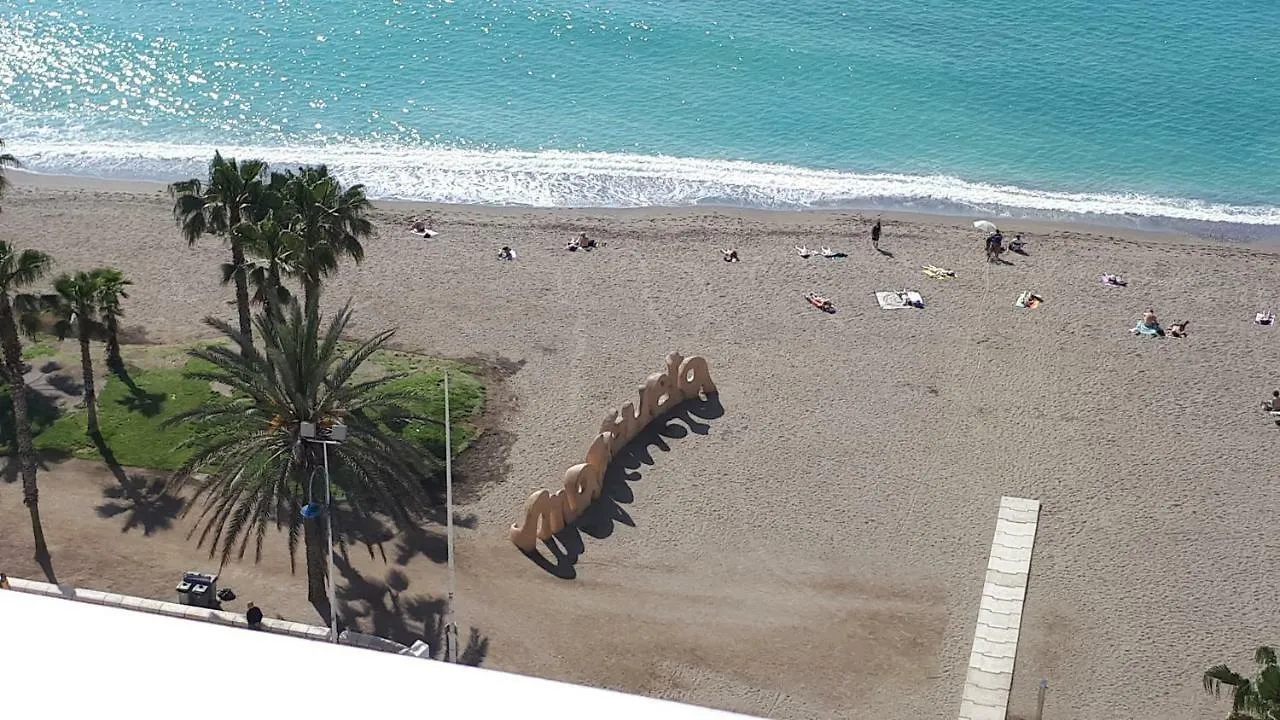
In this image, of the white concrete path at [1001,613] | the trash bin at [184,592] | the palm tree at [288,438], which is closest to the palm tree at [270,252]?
the palm tree at [288,438]

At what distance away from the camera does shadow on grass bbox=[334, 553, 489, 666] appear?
29562 mm

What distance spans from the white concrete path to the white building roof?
19209 millimetres

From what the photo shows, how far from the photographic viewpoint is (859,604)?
102ft

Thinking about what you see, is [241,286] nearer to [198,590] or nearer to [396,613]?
[198,590]

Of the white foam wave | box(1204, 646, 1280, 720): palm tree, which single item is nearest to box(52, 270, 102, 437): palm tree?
the white foam wave

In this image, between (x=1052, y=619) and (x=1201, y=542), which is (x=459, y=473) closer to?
(x=1052, y=619)

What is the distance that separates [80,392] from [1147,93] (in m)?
49.0

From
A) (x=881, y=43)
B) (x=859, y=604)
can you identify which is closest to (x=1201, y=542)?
(x=859, y=604)

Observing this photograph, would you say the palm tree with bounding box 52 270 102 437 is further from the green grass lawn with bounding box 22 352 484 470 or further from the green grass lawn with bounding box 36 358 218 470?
the green grass lawn with bounding box 22 352 484 470

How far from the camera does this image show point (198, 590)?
29.6m

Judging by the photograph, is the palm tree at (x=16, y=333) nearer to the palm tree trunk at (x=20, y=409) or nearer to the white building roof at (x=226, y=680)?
the palm tree trunk at (x=20, y=409)

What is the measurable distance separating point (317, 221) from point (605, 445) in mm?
8554

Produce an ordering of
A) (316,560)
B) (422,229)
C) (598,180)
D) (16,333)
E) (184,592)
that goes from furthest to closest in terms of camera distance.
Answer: (598,180) < (422,229) < (16,333) < (316,560) < (184,592)

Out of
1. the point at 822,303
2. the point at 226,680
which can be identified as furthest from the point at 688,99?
the point at 226,680
